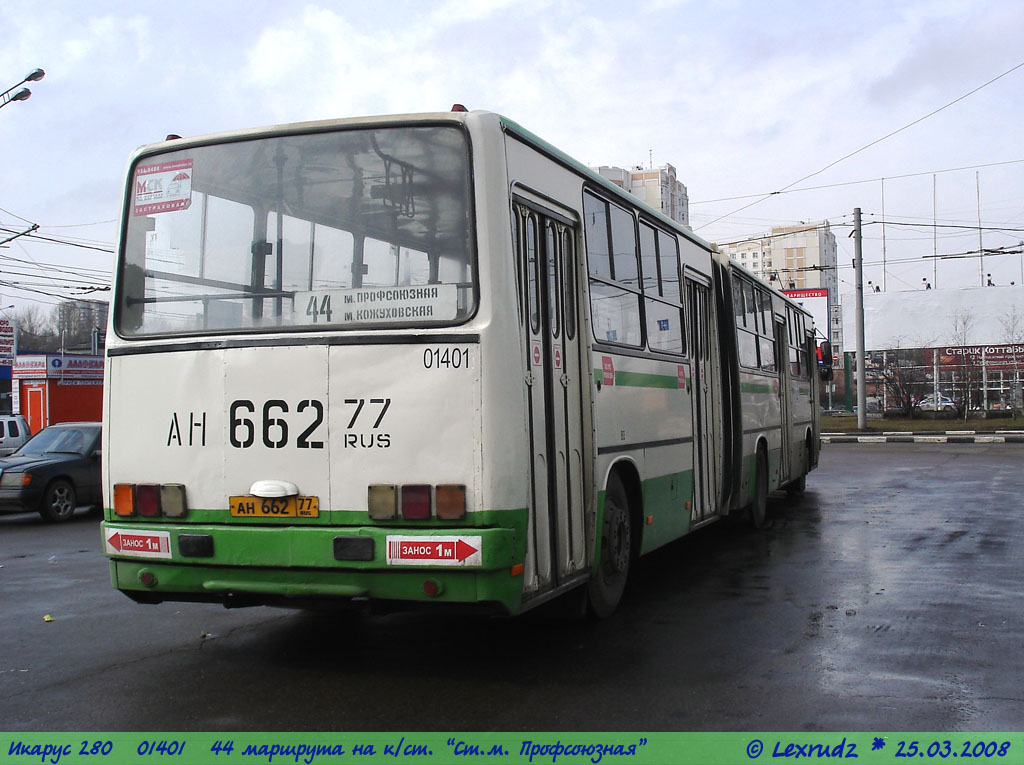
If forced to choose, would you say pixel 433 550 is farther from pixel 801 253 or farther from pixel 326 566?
pixel 801 253

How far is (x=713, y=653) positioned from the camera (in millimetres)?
6387

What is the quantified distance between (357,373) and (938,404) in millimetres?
55413

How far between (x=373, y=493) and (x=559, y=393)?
1400 millimetres

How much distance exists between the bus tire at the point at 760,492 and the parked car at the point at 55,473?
31.9ft

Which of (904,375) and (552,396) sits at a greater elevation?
(904,375)

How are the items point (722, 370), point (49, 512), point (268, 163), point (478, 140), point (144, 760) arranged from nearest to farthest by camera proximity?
point (144, 760), point (478, 140), point (268, 163), point (722, 370), point (49, 512)

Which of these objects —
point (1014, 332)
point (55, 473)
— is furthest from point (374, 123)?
point (1014, 332)

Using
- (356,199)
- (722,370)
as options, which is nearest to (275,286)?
(356,199)

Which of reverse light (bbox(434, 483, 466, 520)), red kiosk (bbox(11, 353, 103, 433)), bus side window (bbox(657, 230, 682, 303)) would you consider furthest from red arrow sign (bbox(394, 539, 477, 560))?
red kiosk (bbox(11, 353, 103, 433))

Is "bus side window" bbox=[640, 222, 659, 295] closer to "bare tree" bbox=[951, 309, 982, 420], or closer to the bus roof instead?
the bus roof

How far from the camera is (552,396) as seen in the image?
245 inches

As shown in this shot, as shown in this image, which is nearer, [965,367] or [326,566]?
[326,566]

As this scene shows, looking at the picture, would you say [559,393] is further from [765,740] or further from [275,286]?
[765,740]
